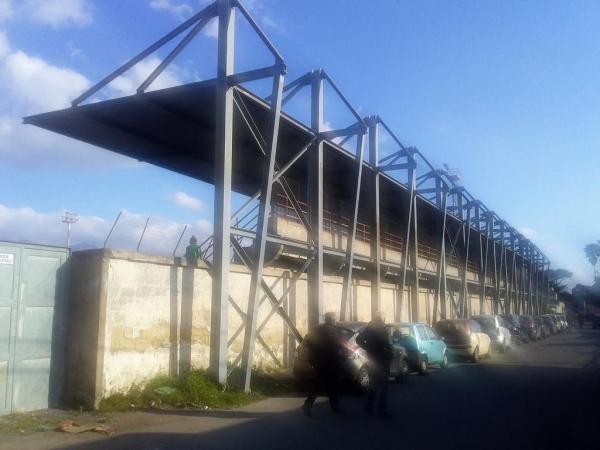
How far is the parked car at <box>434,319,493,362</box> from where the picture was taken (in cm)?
1866

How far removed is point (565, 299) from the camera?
10319 centimetres

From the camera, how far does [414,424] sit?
839 cm

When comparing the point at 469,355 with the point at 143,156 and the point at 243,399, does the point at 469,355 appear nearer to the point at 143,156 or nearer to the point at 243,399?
the point at 243,399

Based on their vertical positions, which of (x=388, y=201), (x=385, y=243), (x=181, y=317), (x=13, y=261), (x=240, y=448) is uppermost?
(x=388, y=201)

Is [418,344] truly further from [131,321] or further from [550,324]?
[550,324]

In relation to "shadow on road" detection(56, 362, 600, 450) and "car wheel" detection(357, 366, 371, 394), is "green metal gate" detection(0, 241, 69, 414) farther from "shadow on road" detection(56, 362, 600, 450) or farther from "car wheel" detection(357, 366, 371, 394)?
"car wheel" detection(357, 366, 371, 394)

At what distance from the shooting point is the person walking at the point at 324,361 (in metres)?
8.88

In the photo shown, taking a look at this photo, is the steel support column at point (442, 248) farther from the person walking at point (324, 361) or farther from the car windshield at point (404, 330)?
the person walking at point (324, 361)

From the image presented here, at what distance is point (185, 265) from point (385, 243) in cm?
1405

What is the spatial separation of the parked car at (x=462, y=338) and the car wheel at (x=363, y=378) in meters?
8.25

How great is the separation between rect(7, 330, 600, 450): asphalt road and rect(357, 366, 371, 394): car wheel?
0.90 ft

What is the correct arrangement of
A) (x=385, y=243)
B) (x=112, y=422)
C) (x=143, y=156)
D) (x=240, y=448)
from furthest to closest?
1. (x=385, y=243)
2. (x=143, y=156)
3. (x=112, y=422)
4. (x=240, y=448)

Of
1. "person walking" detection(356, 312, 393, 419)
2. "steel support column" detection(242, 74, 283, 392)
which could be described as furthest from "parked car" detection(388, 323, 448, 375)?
"person walking" detection(356, 312, 393, 419)

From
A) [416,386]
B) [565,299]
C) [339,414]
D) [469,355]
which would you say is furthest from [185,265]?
[565,299]
